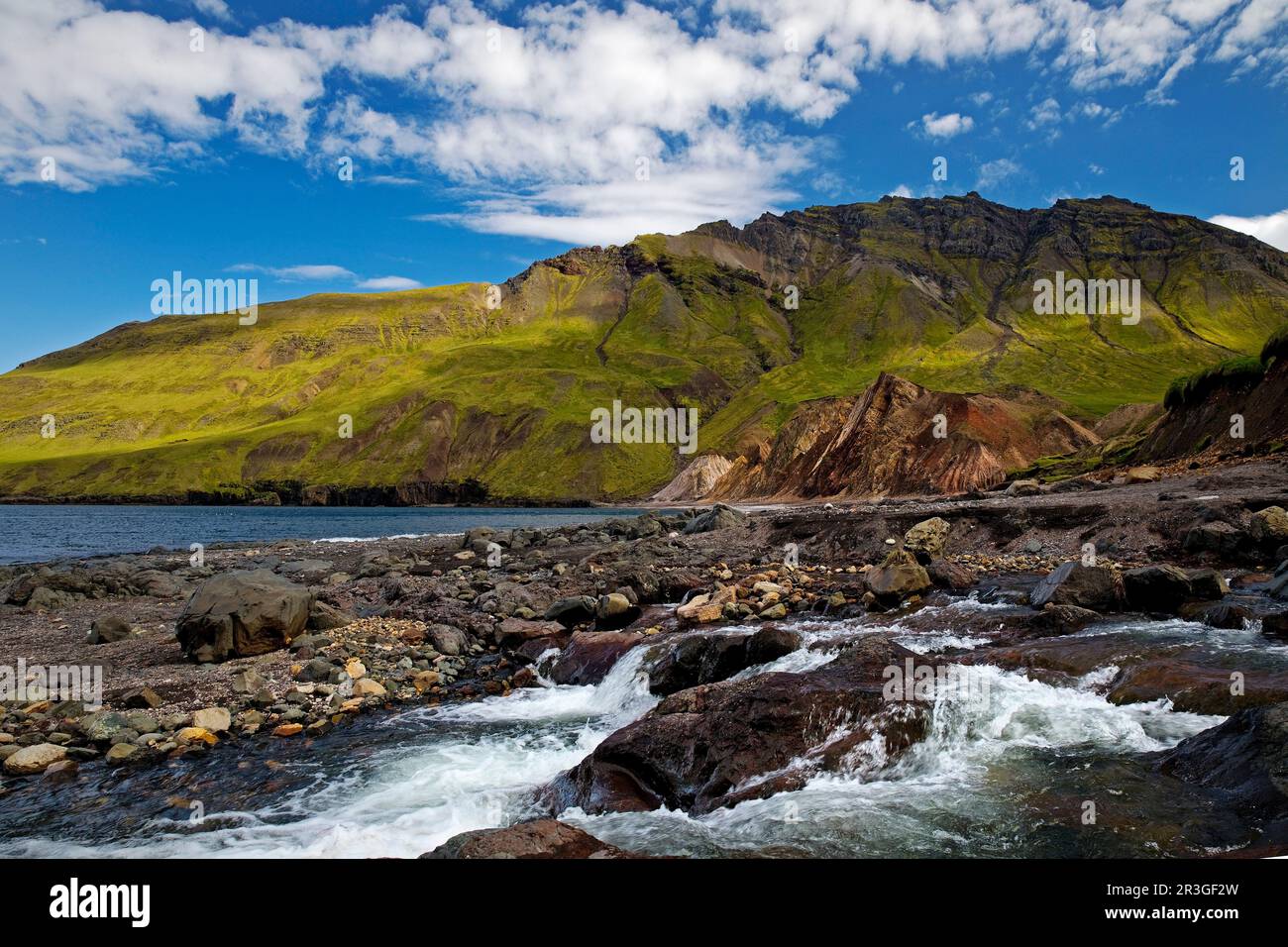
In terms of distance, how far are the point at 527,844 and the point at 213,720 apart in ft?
43.4

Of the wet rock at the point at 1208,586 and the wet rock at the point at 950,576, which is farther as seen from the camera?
the wet rock at the point at 950,576

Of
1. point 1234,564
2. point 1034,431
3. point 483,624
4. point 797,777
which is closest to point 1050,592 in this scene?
point 1234,564

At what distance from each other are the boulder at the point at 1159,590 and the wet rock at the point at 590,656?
15600 millimetres

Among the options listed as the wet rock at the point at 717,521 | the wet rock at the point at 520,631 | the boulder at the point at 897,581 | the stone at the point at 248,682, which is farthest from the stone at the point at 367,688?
the wet rock at the point at 717,521

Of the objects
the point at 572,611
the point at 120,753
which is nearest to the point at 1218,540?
the point at 572,611

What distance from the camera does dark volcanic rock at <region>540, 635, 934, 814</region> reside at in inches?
527

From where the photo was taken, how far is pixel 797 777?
13.3 metres

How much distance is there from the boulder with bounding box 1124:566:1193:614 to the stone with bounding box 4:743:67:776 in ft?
95.6

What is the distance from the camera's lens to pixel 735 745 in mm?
14094

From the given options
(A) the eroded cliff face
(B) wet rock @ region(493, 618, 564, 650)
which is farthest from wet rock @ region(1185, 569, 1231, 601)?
(A) the eroded cliff face

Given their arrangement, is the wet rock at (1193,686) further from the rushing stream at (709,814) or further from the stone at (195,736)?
the stone at (195,736)

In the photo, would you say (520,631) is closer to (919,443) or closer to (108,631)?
(108,631)

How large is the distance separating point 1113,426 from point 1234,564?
109 metres

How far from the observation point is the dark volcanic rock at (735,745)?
1338 cm
